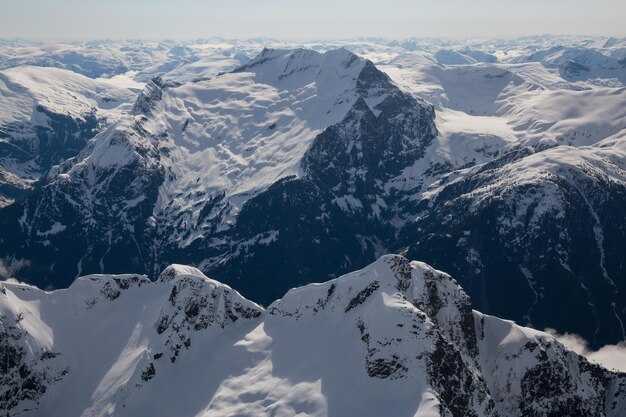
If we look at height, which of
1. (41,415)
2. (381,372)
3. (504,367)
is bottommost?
(41,415)

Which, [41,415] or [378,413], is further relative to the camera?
[41,415]

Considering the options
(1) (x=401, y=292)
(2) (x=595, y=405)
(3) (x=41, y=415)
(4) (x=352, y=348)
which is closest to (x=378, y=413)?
(4) (x=352, y=348)

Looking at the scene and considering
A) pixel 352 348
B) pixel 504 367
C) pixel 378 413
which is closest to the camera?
pixel 378 413

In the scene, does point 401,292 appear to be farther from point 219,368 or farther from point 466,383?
point 219,368

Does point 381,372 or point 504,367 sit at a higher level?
point 381,372

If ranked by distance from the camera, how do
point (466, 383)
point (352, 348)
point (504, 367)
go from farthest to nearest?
point (504, 367) → point (352, 348) → point (466, 383)

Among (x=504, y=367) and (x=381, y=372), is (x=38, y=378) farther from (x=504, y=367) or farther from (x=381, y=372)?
(x=504, y=367)
